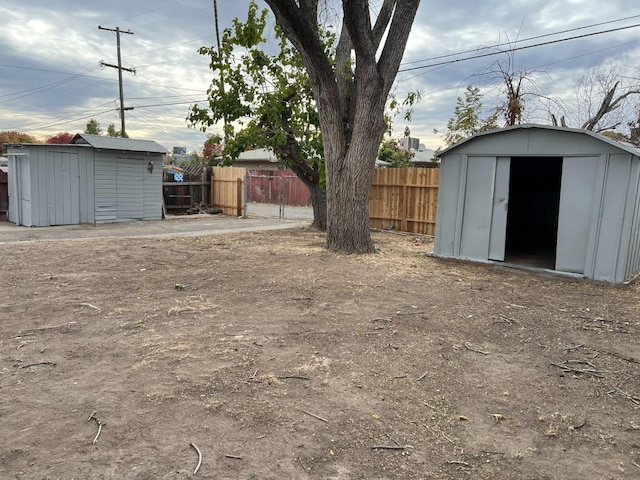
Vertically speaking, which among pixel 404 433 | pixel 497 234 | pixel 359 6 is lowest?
pixel 404 433

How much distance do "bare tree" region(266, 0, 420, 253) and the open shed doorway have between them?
4.37 meters

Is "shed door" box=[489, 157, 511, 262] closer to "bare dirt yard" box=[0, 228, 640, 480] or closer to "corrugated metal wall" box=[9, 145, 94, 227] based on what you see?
"bare dirt yard" box=[0, 228, 640, 480]

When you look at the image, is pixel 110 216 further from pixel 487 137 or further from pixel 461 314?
pixel 461 314

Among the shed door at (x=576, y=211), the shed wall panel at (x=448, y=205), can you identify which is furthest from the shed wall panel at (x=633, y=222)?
the shed wall panel at (x=448, y=205)

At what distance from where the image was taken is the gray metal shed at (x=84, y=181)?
42.7ft

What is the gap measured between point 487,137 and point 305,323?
5.54 meters

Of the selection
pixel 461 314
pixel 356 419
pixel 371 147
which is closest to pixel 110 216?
pixel 371 147

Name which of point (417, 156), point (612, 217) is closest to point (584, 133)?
point (612, 217)

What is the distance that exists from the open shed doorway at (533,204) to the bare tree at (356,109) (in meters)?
4.37

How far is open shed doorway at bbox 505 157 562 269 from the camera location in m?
11.6

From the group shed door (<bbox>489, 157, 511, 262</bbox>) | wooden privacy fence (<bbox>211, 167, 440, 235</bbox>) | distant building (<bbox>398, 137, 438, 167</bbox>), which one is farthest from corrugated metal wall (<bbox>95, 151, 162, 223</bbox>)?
distant building (<bbox>398, 137, 438, 167</bbox>)

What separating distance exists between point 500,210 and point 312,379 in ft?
20.1

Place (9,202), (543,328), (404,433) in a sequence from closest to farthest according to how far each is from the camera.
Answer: (404,433) → (543,328) → (9,202)

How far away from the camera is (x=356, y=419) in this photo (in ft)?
9.73
